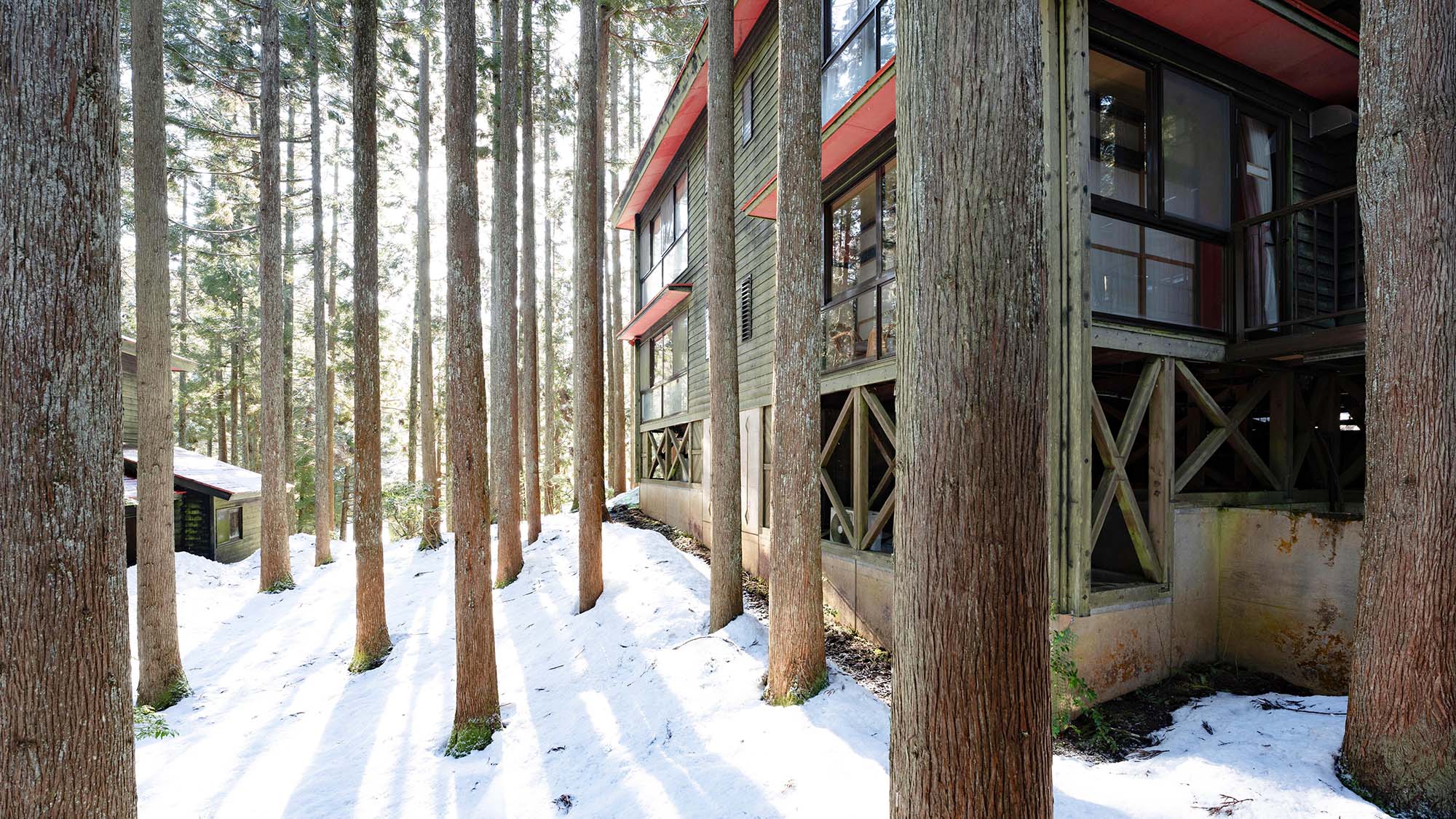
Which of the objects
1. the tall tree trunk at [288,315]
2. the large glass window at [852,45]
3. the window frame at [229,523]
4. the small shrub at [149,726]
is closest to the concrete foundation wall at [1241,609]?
the large glass window at [852,45]

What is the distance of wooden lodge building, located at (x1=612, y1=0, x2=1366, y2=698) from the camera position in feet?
16.9

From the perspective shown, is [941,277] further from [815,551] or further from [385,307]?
[385,307]

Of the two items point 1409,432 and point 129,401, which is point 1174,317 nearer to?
point 1409,432

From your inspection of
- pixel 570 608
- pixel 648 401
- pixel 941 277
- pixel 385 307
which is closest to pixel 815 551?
pixel 941 277

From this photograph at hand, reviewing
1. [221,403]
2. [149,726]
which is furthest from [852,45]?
[221,403]

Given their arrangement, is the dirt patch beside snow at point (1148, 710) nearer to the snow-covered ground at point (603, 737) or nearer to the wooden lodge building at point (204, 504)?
the snow-covered ground at point (603, 737)

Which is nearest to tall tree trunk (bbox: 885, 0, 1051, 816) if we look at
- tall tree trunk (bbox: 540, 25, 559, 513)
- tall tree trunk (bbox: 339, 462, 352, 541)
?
tall tree trunk (bbox: 540, 25, 559, 513)

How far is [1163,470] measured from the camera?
576 centimetres

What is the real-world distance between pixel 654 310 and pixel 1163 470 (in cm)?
1107

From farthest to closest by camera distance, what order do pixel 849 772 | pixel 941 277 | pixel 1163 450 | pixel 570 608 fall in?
pixel 570 608
pixel 1163 450
pixel 849 772
pixel 941 277

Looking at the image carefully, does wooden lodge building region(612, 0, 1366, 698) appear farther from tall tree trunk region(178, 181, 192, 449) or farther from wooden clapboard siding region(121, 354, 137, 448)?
wooden clapboard siding region(121, 354, 137, 448)

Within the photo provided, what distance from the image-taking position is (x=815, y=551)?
5461 mm

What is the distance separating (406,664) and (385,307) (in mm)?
22651

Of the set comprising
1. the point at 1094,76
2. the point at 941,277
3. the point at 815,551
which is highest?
the point at 1094,76
